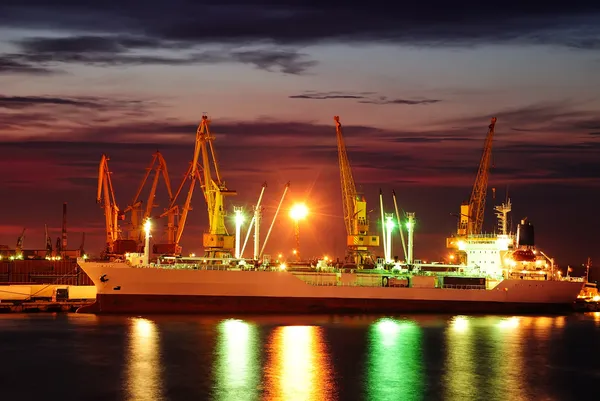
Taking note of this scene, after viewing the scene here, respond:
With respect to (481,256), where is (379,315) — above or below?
below

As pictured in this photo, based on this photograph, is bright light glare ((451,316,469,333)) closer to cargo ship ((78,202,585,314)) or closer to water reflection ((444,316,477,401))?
water reflection ((444,316,477,401))

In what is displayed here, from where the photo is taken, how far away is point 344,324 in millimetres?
69938

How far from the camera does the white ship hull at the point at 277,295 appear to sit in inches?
2876

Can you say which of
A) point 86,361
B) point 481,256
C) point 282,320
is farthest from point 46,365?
point 481,256

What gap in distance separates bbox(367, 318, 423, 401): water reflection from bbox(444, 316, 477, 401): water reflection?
1.70m

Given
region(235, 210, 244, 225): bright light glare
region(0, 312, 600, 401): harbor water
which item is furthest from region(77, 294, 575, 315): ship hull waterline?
region(235, 210, 244, 225): bright light glare

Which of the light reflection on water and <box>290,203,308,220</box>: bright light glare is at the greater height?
<box>290,203,308,220</box>: bright light glare

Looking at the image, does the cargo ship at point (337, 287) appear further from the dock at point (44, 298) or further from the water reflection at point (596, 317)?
the dock at point (44, 298)

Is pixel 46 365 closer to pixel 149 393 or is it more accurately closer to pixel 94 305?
pixel 149 393

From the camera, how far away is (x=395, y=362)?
53.7 metres

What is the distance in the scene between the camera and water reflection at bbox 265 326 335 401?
4406 centimetres

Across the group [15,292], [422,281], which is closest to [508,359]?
[422,281]

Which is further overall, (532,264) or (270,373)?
(532,264)

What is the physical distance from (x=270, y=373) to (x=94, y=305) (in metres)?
31.1
